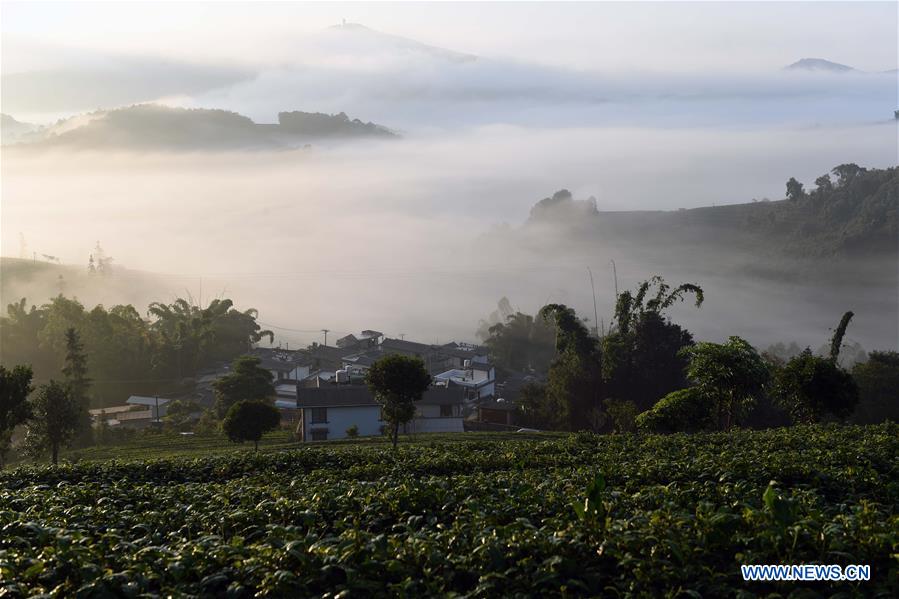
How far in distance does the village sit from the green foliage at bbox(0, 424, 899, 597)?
20.3 meters

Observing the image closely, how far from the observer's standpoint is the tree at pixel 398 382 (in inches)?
1233

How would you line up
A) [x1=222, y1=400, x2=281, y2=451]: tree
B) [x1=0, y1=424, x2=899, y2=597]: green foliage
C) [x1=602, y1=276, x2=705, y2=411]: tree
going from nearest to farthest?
[x1=0, y1=424, x2=899, y2=597]: green foliage
[x1=222, y1=400, x2=281, y2=451]: tree
[x1=602, y1=276, x2=705, y2=411]: tree

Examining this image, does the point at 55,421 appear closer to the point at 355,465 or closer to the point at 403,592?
the point at 355,465

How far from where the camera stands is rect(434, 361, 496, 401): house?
73.2 m

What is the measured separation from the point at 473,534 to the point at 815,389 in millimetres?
21631

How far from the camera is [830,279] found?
599 ft

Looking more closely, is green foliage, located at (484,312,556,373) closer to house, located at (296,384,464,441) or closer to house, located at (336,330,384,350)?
house, located at (336,330,384,350)

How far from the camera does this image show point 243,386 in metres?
56.8

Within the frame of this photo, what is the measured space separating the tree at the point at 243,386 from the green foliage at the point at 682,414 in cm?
3265

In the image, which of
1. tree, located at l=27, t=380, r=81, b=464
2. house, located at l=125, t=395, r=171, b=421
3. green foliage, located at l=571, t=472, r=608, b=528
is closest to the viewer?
green foliage, located at l=571, t=472, r=608, b=528

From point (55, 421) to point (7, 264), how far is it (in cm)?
18362

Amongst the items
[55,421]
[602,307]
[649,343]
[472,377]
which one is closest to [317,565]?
[55,421]

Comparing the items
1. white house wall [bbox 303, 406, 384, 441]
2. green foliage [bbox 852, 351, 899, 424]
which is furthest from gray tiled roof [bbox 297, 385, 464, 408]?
green foliage [bbox 852, 351, 899, 424]

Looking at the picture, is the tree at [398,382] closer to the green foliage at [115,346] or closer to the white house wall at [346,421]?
the white house wall at [346,421]
